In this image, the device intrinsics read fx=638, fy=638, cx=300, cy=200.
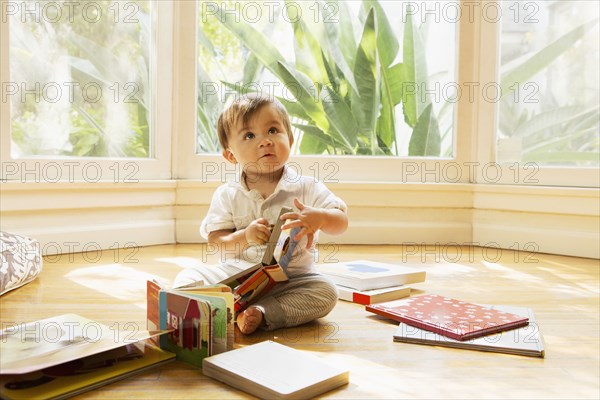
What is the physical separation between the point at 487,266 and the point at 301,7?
4.00 feet

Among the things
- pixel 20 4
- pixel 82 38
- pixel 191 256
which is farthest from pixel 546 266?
pixel 20 4

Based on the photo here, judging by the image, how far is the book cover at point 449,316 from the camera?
122 cm

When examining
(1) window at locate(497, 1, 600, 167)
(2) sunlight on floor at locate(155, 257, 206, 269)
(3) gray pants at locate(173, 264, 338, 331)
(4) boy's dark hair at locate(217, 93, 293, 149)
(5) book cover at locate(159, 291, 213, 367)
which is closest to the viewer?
(5) book cover at locate(159, 291, 213, 367)

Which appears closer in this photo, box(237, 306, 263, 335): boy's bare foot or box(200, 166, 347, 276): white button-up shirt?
box(237, 306, 263, 335): boy's bare foot

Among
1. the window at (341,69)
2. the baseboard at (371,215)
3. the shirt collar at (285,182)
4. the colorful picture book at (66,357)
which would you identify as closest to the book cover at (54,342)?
the colorful picture book at (66,357)

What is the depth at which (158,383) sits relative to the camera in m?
0.99

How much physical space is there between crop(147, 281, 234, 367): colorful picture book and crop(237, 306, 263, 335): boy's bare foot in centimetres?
12

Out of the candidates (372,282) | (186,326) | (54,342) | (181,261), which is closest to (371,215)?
(181,261)

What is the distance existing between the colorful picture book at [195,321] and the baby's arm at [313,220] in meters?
0.19

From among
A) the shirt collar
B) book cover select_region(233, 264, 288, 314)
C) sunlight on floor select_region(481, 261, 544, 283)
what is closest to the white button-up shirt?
the shirt collar

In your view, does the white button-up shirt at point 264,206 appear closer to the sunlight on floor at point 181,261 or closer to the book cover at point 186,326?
the book cover at point 186,326

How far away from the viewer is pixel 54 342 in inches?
40.1

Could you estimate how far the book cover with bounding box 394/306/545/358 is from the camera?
3.75 ft

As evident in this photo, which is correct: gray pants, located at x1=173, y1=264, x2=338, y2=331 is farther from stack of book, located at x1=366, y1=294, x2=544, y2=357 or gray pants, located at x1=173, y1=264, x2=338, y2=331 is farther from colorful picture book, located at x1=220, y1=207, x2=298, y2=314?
stack of book, located at x1=366, y1=294, x2=544, y2=357
